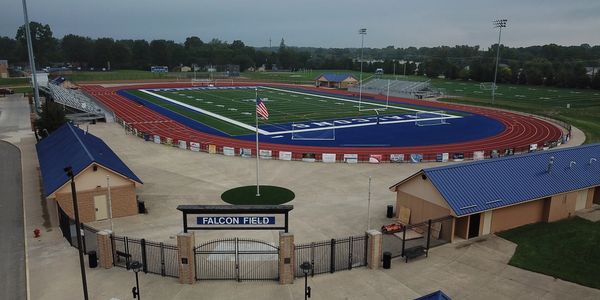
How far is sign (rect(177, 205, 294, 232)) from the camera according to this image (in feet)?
58.2

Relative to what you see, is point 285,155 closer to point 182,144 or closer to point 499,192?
point 182,144

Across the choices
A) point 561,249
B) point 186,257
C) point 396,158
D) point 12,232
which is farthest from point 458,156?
point 12,232

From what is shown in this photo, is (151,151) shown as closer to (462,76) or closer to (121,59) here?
(462,76)

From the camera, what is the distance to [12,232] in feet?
77.1

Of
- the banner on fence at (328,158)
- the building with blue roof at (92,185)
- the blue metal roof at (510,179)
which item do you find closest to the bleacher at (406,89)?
the banner on fence at (328,158)

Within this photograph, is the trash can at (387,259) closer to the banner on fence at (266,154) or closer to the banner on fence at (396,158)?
the banner on fence at (396,158)

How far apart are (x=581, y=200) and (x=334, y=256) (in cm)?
1729

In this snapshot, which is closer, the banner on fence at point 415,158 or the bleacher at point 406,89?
the banner on fence at point 415,158

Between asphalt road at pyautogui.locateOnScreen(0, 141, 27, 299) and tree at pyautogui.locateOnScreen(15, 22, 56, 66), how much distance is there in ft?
501

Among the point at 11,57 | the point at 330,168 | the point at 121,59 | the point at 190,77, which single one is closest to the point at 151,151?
the point at 330,168

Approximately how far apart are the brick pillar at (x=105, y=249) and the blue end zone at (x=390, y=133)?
2912cm

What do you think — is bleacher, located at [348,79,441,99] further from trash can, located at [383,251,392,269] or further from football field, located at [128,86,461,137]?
trash can, located at [383,251,392,269]

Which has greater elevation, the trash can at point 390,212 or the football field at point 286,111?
the football field at point 286,111

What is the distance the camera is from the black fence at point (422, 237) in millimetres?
21516
